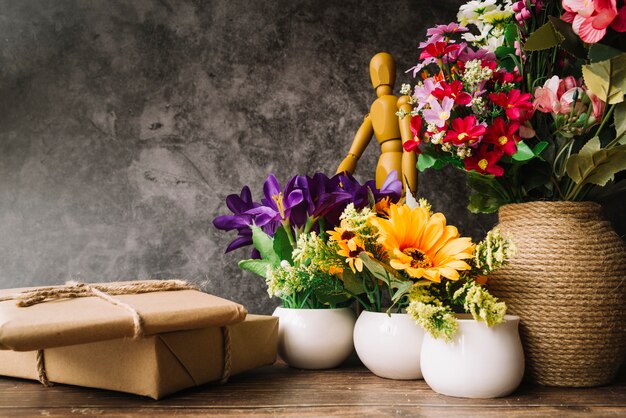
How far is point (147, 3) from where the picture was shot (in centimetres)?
136

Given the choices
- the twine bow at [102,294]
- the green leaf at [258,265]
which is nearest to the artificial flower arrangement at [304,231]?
the green leaf at [258,265]

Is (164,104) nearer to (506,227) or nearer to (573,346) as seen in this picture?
(506,227)

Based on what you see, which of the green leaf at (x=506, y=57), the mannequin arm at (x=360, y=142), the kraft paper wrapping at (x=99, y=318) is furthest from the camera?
the mannequin arm at (x=360, y=142)

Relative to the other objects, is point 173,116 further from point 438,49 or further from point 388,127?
point 438,49

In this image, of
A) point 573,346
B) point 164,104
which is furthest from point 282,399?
point 164,104

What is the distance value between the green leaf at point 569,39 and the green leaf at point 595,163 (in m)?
0.13

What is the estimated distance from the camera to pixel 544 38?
0.77m

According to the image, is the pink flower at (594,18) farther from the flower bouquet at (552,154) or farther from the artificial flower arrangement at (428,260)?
the artificial flower arrangement at (428,260)

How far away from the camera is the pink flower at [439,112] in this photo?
2.58ft

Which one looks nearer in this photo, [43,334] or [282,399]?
[43,334]

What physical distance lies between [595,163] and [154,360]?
61cm

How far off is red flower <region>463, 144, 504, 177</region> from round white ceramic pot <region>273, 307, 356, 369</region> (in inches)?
11.6

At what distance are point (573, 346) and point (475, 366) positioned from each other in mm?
164

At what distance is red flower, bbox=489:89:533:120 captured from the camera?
0.76 m
